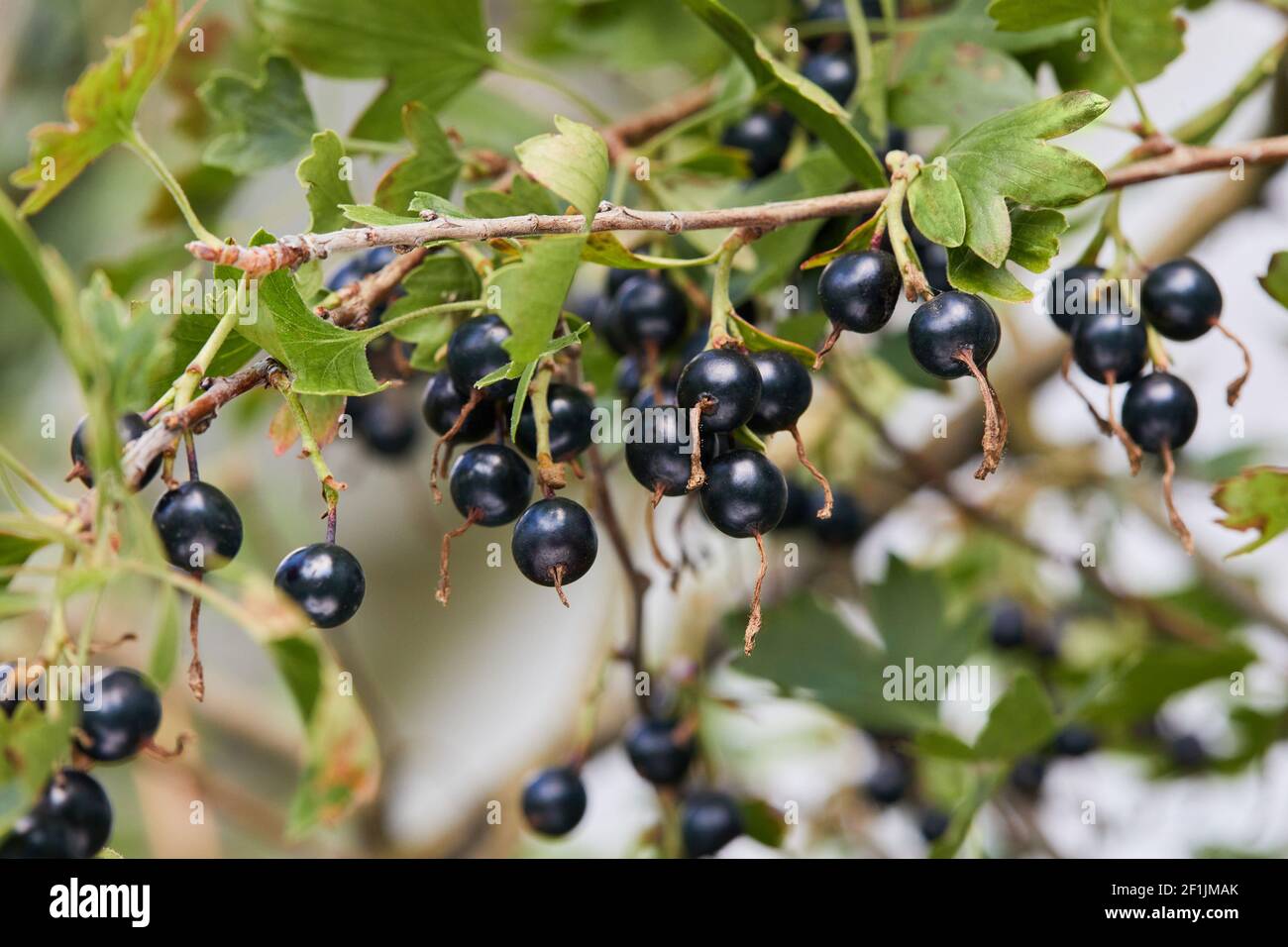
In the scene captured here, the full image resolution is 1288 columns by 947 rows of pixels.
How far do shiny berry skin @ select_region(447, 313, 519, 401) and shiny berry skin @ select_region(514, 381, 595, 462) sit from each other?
0.02 metres

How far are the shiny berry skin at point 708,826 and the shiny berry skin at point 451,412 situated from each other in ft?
1.29

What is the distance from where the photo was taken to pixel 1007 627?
1220 mm

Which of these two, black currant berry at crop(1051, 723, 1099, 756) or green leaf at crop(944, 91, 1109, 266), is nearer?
green leaf at crop(944, 91, 1109, 266)

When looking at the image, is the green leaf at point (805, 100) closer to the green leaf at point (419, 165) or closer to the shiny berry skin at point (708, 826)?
the green leaf at point (419, 165)

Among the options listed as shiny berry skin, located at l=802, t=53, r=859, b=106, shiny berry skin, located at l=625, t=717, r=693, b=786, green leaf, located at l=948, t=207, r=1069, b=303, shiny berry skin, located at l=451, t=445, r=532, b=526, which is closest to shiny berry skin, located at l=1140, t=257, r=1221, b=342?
green leaf, located at l=948, t=207, r=1069, b=303

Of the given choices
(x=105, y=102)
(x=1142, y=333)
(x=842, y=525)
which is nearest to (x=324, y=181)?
(x=105, y=102)

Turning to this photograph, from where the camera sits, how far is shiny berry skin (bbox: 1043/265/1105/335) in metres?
0.61

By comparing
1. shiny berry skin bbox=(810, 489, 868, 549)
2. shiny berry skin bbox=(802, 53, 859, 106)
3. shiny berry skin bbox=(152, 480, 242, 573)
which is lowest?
shiny berry skin bbox=(152, 480, 242, 573)

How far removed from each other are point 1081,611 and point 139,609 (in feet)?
3.56

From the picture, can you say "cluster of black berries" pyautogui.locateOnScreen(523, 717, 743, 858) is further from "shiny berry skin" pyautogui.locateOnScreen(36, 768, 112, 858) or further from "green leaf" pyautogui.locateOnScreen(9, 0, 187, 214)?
"green leaf" pyautogui.locateOnScreen(9, 0, 187, 214)

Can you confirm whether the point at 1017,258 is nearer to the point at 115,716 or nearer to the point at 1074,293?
the point at 1074,293

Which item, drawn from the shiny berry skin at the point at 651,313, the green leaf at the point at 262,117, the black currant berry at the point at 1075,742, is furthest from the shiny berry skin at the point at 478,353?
the black currant berry at the point at 1075,742

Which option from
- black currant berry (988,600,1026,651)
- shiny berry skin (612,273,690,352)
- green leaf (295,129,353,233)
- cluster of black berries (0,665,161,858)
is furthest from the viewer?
black currant berry (988,600,1026,651)
